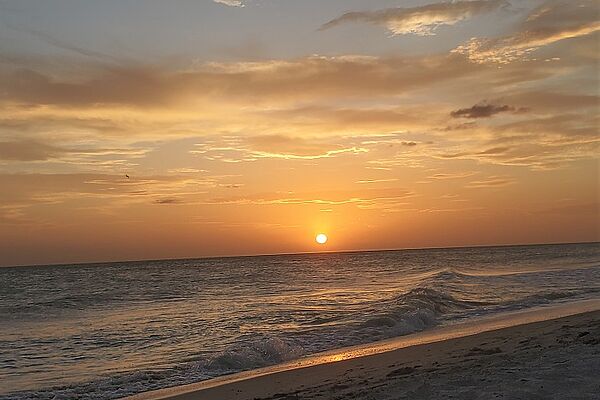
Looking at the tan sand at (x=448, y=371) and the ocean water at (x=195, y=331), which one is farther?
the ocean water at (x=195, y=331)

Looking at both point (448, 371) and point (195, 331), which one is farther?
point (195, 331)

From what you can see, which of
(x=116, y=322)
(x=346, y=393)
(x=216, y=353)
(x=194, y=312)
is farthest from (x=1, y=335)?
(x=346, y=393)

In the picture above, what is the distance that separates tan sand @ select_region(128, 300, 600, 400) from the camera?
884cm

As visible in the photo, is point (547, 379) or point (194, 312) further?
point (194, 312)

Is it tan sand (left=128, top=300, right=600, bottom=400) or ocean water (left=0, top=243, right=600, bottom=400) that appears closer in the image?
tan sand (left=128, top=300, right=600, bottom=400)

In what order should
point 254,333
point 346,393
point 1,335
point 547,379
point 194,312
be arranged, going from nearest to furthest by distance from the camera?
point 547,379 → point 346,393 → point 254,333 → point 1,335 → point 194,312

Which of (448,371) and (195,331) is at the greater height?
(448,371)

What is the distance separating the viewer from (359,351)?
15969mm

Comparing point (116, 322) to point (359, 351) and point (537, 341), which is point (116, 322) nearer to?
point (359, 351)

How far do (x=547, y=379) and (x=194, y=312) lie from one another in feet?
76.7

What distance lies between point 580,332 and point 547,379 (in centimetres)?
607

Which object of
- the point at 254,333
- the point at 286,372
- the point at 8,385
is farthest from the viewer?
the point at 254,333

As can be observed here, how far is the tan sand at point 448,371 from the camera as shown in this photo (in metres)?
8.84

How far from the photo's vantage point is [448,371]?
10805 millimetres
